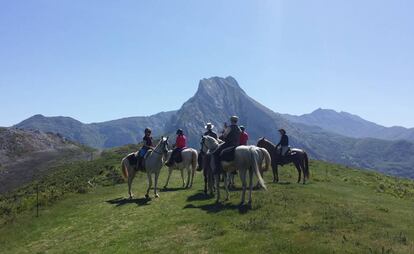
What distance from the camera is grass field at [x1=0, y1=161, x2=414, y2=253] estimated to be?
1628cm

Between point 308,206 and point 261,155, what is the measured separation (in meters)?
4.08

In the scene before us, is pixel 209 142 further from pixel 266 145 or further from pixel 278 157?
pixel 278 157

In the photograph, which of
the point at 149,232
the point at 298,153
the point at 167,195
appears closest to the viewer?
the point at 149,232

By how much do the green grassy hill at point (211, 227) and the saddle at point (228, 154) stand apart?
285cm

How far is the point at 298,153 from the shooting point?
121 ft

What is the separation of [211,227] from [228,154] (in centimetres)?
597

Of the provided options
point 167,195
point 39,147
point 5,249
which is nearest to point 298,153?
point 167,195

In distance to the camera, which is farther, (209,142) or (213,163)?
(209,142)

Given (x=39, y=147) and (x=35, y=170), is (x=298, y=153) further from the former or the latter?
(x=39, y=147)

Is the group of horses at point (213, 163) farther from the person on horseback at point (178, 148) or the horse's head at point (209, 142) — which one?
the person on horseback at point (178, 148)

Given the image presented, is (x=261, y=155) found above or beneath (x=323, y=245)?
above

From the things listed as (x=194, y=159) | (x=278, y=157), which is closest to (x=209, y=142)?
(x=194, y=159)

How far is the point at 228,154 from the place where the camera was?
24438 millimetres

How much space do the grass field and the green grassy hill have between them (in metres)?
0.04
